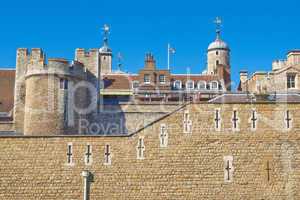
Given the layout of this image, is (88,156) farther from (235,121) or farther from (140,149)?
(235,121)

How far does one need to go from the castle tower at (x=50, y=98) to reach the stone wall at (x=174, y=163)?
323 inches

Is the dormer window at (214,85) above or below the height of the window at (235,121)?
above

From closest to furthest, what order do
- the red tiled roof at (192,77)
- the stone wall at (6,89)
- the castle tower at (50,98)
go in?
the castle tower at (50,98)
the stone wall at (6,89)
the red tiled roof at (192,77)

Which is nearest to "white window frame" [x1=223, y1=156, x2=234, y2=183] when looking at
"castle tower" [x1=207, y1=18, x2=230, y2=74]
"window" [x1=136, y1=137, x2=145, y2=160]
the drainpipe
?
"window" [x1=136, y1=137, x2=145, y2=160]

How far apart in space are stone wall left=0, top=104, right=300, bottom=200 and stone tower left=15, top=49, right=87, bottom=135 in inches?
323

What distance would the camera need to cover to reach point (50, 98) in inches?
1287

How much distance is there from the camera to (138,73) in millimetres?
48719

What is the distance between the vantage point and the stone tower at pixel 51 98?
3256 cm

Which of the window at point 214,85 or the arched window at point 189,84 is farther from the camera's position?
the window at point 214,85

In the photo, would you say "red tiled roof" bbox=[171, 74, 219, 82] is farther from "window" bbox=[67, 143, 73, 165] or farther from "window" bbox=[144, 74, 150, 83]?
"window" bbox=[67, 143, 73, 165]

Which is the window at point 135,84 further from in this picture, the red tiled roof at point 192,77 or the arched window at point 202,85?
the arched window at point 202,85

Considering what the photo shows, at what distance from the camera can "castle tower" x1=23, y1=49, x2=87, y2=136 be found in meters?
32.6

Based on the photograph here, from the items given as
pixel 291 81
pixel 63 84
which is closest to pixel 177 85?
pixel 291 81

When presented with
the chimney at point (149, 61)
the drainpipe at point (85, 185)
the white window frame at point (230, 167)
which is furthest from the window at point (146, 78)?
the drainpipe at point (85, 185)
